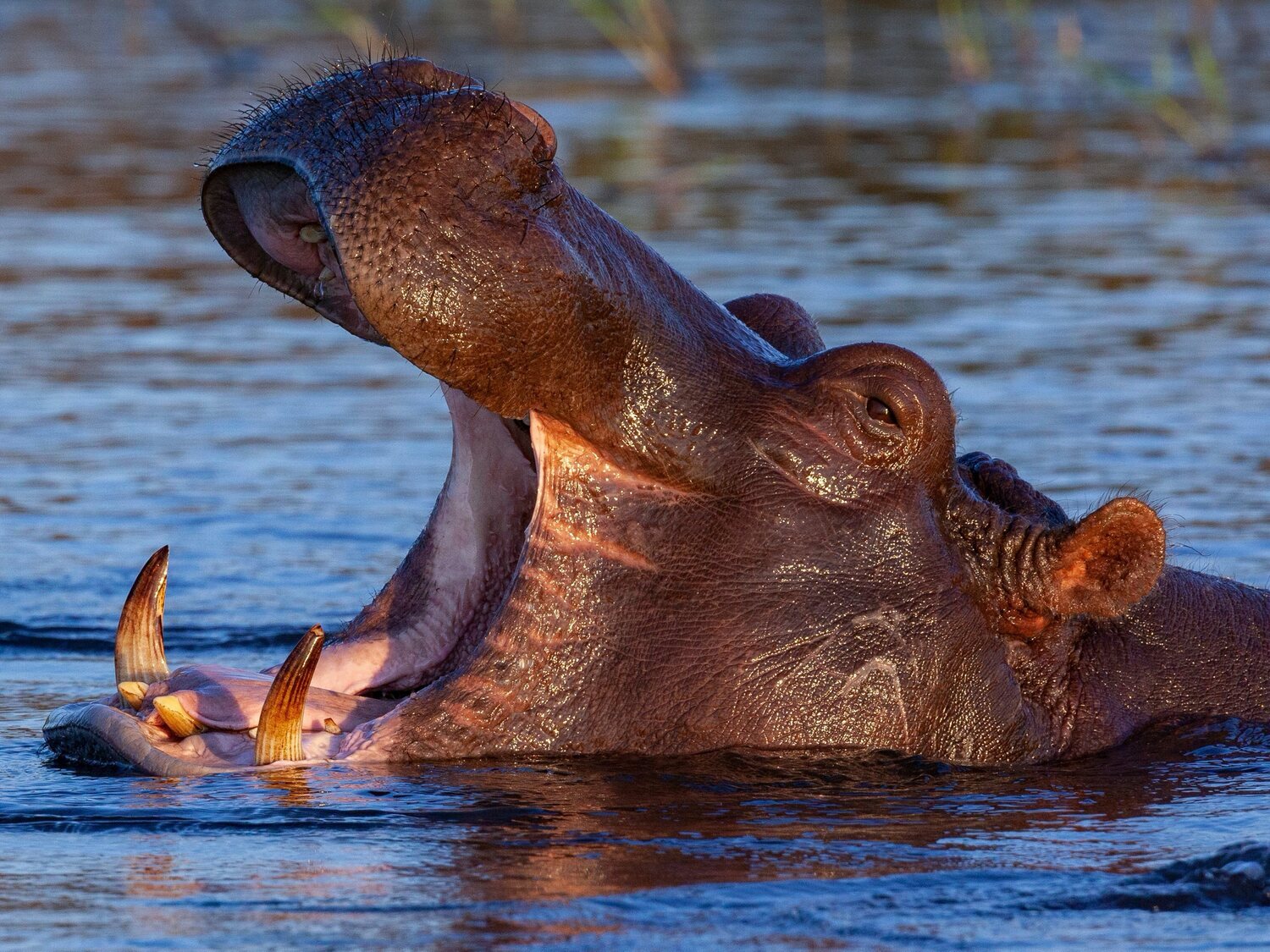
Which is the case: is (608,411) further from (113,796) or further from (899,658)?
(113,796)

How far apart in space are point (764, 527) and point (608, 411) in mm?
414

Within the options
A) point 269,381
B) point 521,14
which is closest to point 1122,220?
point 269,381

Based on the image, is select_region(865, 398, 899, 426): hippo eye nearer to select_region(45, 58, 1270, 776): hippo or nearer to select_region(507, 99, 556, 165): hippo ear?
select_region(45, 58, 1270, 776): hippo

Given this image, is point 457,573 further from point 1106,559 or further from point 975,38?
point 975,38

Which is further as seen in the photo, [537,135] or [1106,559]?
[1106,559]

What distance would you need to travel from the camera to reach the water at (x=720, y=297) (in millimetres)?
4320

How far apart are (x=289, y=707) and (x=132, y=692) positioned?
0.47m

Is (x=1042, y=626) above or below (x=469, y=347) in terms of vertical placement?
below

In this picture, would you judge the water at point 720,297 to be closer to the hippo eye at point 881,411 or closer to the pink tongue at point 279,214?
the hippo eye at point 881,411

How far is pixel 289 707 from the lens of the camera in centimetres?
462

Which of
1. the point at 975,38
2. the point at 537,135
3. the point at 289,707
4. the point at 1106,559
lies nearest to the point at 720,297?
the point at 1106,559

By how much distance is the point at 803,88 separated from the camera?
22.4 metres

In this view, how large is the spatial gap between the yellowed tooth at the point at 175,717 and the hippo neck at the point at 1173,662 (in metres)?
1.88

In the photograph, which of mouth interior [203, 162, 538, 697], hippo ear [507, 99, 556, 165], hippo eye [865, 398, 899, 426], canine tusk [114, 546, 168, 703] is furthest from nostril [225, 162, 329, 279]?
hippo eye [865, 398, 899, 426]
